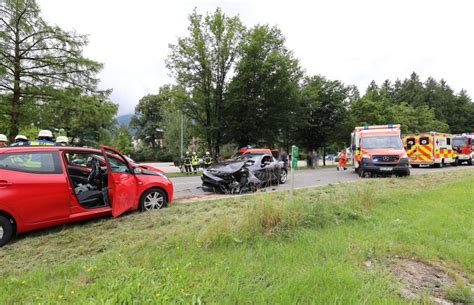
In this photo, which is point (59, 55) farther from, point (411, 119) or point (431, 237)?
point (411, 119)

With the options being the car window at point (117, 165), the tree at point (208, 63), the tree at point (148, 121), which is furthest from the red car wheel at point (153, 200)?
the tree at point (148, 121)

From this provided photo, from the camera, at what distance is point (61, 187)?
531cm

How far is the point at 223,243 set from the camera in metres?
4.30

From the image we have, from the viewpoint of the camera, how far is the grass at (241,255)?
114 inches

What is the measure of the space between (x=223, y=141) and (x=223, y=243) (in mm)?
19099

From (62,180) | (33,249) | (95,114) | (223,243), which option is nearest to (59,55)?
(95,114)

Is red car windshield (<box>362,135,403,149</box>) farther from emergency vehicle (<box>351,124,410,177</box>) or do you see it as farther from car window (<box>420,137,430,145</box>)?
car window (<box>420,137,430,145</box>)

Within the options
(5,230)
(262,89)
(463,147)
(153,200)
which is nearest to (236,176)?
(153,200)

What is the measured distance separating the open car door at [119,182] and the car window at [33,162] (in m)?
0.89

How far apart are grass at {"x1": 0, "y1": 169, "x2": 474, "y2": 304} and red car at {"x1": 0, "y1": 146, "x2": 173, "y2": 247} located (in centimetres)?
32

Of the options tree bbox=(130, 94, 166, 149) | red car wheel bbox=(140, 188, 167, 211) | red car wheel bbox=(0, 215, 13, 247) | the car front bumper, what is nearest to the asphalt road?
Result: the car front bumper

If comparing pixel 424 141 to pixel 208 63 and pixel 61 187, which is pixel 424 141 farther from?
pixel 61 187

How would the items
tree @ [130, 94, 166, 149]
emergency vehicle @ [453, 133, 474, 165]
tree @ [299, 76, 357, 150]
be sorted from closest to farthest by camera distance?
emergency vehicle @ [453, 133, 474, 165], tree @ [299, 76, 357, 150], tree @ [130, 94, 166, 149]

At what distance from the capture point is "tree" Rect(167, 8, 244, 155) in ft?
70.4
